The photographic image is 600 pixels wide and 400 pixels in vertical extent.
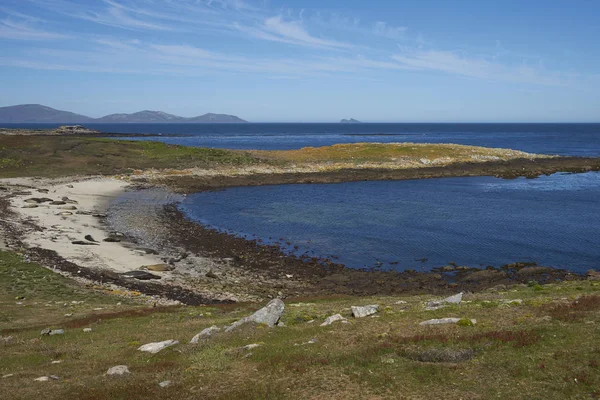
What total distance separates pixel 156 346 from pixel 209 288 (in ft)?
47.1

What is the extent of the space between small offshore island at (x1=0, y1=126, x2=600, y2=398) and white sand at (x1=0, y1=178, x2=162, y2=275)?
0.52 ft

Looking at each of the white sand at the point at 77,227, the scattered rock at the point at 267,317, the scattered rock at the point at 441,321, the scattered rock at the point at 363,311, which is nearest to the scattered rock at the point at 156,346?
the scattered rock at the point at 267,317

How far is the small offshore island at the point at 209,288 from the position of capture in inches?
653

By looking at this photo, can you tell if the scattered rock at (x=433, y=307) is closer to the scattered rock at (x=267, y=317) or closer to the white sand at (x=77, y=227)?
the scattered rock at (x=267, y=317)

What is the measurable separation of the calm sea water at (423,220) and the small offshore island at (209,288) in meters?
3.52

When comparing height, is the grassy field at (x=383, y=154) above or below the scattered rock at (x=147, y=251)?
above

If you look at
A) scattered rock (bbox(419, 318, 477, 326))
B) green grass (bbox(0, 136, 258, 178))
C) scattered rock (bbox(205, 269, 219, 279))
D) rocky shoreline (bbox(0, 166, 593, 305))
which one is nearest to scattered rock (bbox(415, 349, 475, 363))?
scattered rock (bbox(419, 318, 477, 326))

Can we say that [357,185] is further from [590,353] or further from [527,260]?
[590,353]

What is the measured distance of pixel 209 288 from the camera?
3316 cm

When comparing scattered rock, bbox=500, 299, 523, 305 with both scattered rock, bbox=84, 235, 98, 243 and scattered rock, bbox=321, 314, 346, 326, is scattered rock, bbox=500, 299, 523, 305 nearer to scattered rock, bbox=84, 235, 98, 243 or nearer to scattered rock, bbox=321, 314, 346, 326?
scattered rock, bbox=321, 314, 346, 326

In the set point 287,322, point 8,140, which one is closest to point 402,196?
point 287,322

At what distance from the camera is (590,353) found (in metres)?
14.3

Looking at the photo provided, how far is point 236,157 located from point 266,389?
94576 mm

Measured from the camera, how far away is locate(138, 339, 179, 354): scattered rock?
18.5 m
